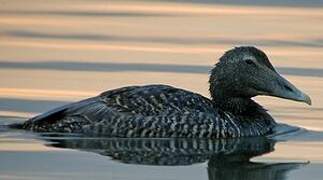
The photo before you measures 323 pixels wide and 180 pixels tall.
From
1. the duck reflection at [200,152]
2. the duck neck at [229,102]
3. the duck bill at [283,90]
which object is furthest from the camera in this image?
the duck neck at [229,102]

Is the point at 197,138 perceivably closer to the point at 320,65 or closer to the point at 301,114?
the point at 301,114

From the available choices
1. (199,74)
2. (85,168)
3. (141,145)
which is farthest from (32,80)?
(85,168)

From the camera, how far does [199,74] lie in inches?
739

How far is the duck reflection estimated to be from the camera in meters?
14.2

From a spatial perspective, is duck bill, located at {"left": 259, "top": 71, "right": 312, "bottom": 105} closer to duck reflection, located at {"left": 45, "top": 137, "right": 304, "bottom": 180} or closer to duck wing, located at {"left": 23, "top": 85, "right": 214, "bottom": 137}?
duck reflection, located at {"left": 45, "top": 137, "right": 304, "bottom": 180}

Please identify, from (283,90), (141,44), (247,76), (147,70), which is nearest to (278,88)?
(283,90)

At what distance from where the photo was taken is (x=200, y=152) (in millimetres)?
15242

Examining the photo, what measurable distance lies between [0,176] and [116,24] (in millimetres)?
9185

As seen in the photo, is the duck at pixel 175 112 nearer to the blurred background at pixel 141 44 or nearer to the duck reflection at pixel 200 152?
the duck reflection at pixel 200 152

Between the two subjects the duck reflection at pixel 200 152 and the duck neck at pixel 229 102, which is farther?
the duck neck at pixel 229 102

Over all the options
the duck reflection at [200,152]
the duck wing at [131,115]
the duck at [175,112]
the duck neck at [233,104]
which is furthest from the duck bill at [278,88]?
the duck wing at [131,115]

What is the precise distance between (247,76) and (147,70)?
8.40 feet

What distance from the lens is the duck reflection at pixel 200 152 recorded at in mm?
14250

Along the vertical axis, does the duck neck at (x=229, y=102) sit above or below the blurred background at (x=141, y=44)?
below
